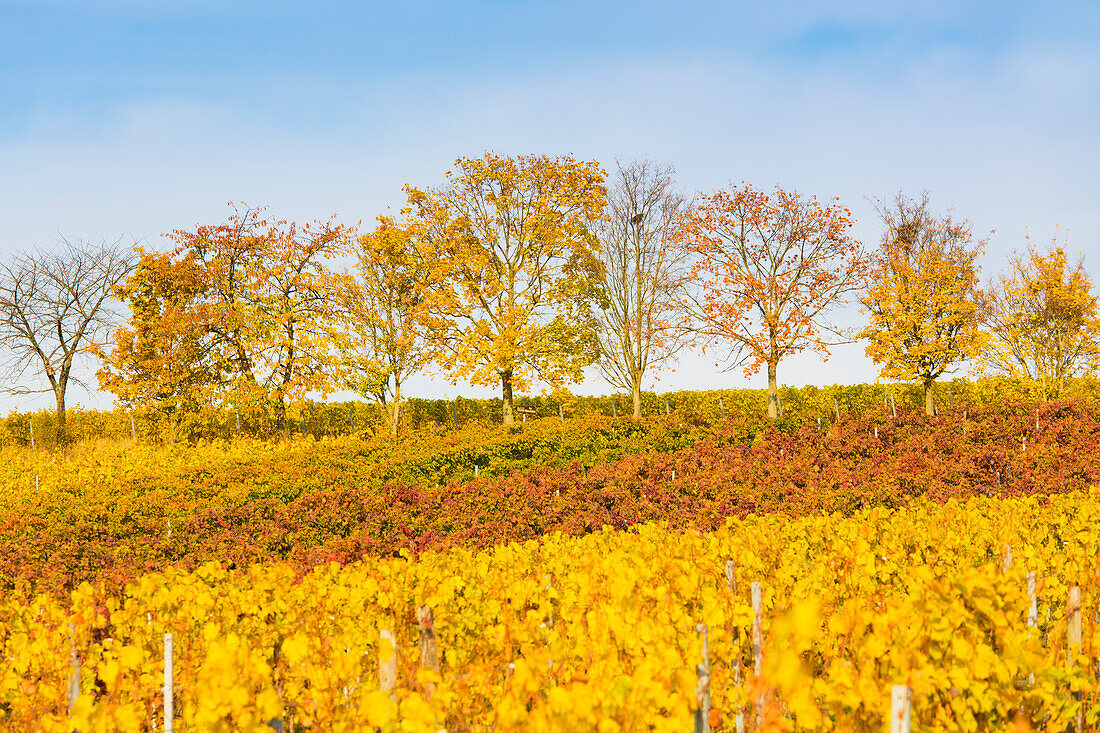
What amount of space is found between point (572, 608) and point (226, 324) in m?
26.3

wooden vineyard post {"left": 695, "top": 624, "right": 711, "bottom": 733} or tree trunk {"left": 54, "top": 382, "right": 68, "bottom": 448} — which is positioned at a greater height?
tree trunk {"left": 54, "top": 382, "right": 68, "bottom": 448}

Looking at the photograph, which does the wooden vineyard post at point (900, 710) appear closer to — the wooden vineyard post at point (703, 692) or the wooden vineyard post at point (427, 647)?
the wooden vineyard post at point (703, 692)

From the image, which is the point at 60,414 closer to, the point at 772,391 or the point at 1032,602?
Answer: the point at 772,391

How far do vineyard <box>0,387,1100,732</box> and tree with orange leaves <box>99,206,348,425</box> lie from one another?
1436 cm

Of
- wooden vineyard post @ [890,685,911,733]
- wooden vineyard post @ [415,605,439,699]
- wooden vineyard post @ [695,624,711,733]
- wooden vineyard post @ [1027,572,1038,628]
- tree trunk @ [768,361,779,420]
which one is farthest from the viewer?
tree trunk @ [768,361,779,420]

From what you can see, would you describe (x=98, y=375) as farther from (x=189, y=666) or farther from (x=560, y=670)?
(x=560, y=670)

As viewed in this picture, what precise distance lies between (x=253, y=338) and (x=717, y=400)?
1788cm

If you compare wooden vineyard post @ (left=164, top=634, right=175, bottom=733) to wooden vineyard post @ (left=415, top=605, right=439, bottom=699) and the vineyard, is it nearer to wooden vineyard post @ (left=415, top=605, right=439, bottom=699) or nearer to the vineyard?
the vineyard

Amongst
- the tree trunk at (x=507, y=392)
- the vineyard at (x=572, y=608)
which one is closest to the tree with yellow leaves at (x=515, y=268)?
the tree trunk at (x=507, y=392)

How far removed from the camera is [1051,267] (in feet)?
109

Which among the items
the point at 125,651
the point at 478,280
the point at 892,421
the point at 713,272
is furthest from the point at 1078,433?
the point at 125,651

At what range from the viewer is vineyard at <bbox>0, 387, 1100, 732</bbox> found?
3631 millimetres

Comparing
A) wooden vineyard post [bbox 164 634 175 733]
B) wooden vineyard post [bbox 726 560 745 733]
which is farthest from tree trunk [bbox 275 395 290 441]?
wooden vineyard post [bbox 164 634 175 733]

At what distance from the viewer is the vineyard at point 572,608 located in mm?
3631
